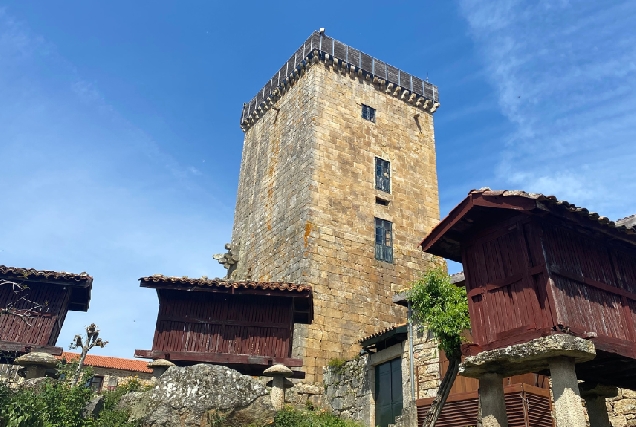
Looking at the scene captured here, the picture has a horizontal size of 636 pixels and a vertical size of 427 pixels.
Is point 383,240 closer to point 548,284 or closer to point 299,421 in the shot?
point 299,421

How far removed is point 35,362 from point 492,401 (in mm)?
10664

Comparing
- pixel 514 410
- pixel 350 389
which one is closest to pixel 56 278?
pixel 350 389

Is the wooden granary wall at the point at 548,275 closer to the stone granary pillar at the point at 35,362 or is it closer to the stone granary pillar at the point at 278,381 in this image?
the stone granary pillar at the point at 278,381

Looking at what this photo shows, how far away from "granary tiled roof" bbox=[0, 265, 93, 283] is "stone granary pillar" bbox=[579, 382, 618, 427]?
11759 mm

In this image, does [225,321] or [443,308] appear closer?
[443,308]

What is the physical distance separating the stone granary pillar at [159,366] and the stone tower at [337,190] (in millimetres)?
5383

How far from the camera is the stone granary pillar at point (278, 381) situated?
1293 cm

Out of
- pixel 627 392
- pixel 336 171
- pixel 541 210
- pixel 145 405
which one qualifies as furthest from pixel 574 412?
pixel 336 171

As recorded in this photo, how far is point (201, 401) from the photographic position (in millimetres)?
11312

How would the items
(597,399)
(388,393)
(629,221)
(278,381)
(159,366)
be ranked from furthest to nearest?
(388,393) < (278,381) < (159,366) < (629,221) < (597,399)

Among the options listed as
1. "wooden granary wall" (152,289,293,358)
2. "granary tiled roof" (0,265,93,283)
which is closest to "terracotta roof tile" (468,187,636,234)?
"wooden granary wall" (152,289,293,358)

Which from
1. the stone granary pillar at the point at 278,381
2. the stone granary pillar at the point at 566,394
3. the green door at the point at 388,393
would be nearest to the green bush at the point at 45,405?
the stone granary pillar at the point at 278,381

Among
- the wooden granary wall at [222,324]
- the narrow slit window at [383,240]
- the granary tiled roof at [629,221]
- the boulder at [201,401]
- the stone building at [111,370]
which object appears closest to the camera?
the granary tiled roof at [629,221]

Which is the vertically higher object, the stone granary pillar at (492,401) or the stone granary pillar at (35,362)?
the stone granary pillar at (35,362)
